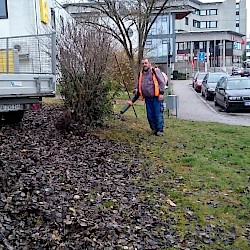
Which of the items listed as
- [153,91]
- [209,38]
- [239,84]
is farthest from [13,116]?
[209,38]

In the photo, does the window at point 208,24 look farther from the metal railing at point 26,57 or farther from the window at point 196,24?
the metal railing at point 26,57

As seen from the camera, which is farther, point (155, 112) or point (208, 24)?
point (208, 24)

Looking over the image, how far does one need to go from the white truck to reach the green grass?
1.55m

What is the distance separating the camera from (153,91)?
9.90 metres

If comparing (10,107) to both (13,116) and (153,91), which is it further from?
(153,91)

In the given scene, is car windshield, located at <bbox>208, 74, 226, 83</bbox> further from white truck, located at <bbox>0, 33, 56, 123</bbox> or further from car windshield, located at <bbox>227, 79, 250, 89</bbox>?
white truck, located at <bbox>0, 33, 56, 123</bbox>

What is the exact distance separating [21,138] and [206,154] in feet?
11.2

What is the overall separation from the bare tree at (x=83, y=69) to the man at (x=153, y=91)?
Result: 101 cm

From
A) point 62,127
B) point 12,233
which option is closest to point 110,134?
point 62,127

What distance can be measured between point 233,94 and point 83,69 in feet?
38.6

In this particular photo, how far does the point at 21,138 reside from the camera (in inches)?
322

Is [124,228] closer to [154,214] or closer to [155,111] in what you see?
[154,214]

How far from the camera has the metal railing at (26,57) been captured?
10.2 meters

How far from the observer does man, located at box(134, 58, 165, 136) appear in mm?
9875
